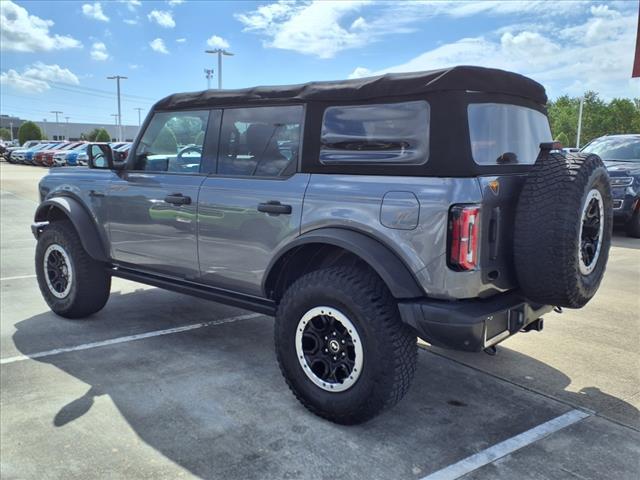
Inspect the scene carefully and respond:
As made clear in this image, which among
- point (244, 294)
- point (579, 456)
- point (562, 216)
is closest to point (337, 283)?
point (244, 294)

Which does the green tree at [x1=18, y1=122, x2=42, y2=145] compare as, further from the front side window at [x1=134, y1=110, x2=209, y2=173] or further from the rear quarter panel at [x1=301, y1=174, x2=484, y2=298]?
the rear quarter panel at [x1=301, y1=174, x2=484, y2=298]

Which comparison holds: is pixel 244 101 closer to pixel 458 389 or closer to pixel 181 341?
pixel 181 341

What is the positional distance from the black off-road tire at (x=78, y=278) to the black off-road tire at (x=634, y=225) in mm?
8862

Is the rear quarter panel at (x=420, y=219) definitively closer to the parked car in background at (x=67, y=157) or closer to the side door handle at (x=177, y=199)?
the side door handle at (x=177, y=199)

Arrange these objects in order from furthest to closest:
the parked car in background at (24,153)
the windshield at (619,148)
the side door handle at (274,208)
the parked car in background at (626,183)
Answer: the parked car in background at (24,153), the windshield at (619,148), the parked car in background at (626,183), the side door handle at (274,208)

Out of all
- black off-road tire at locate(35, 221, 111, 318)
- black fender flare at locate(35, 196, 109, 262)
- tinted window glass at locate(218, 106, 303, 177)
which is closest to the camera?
tinted window glass at locate(218, 106, 303, 177)

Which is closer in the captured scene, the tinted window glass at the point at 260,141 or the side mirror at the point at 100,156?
the tinted window glass at the point at 260,141

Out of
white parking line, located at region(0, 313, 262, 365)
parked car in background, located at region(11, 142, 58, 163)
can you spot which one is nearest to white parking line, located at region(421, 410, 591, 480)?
white parking line, located at region(0, 313, 262, 365)

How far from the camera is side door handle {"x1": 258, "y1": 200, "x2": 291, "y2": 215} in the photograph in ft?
10.9

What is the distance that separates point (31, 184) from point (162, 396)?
1931 cm

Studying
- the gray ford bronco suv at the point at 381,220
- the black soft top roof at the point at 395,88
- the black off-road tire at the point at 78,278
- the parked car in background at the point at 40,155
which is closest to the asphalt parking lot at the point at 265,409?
the black off-road tire at the point at 78,278

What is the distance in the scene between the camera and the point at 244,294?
3.74 metres

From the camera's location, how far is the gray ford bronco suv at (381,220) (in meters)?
2.79

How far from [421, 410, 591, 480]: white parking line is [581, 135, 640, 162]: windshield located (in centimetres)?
825
